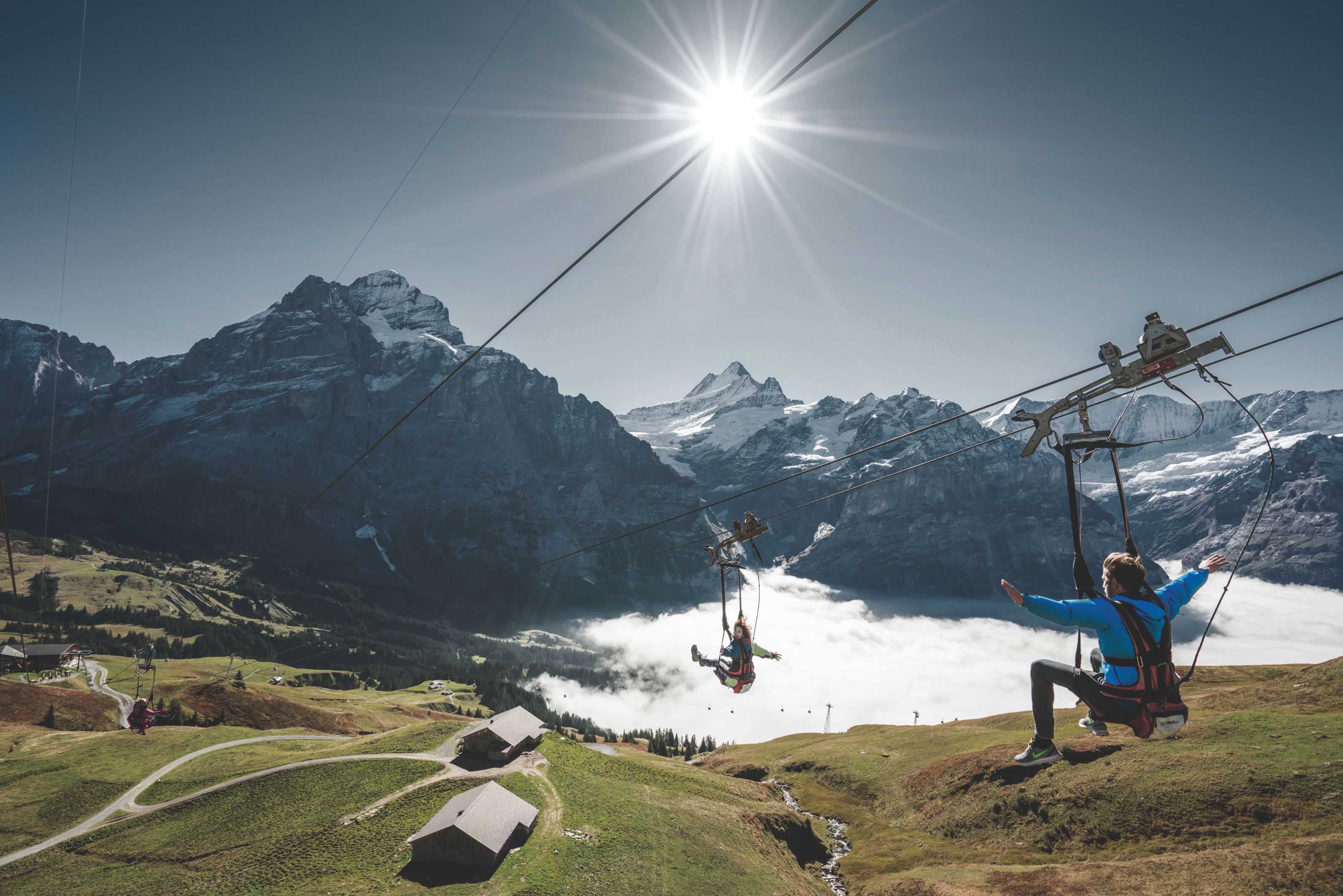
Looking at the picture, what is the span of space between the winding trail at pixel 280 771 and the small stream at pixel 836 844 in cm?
3118

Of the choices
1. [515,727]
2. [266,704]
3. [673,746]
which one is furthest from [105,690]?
[673,746]

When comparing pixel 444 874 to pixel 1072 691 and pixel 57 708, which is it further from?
pixel 57 708

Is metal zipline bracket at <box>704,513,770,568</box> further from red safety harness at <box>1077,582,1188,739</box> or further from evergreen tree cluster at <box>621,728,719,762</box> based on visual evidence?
evergreen tree cluster at <box>621,728,719,762</box>

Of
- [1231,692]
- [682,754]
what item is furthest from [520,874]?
[682,754]

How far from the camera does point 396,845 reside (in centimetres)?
4438

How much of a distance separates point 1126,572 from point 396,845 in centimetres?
5181

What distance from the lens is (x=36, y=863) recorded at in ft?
142

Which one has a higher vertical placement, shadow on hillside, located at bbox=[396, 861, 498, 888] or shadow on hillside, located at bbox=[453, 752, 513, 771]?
shadow on hillside, located at bbox=[453, 752, 513, 771]

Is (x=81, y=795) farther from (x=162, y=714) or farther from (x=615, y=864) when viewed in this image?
(x=615, y=864)

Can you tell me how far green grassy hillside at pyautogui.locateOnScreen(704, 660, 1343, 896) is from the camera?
1578 inches

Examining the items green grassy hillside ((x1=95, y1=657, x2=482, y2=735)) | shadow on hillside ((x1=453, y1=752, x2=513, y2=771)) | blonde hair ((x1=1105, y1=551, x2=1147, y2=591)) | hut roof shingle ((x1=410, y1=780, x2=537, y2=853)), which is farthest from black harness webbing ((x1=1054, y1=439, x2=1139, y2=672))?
green grassy hillside ((x1=95, y1=657, x2=482, y2=735))

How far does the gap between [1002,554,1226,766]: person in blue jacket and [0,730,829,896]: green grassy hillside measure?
39312 mm

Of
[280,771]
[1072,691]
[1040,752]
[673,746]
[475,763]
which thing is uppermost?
[1072,691]

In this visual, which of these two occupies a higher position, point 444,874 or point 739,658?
point 739,658
